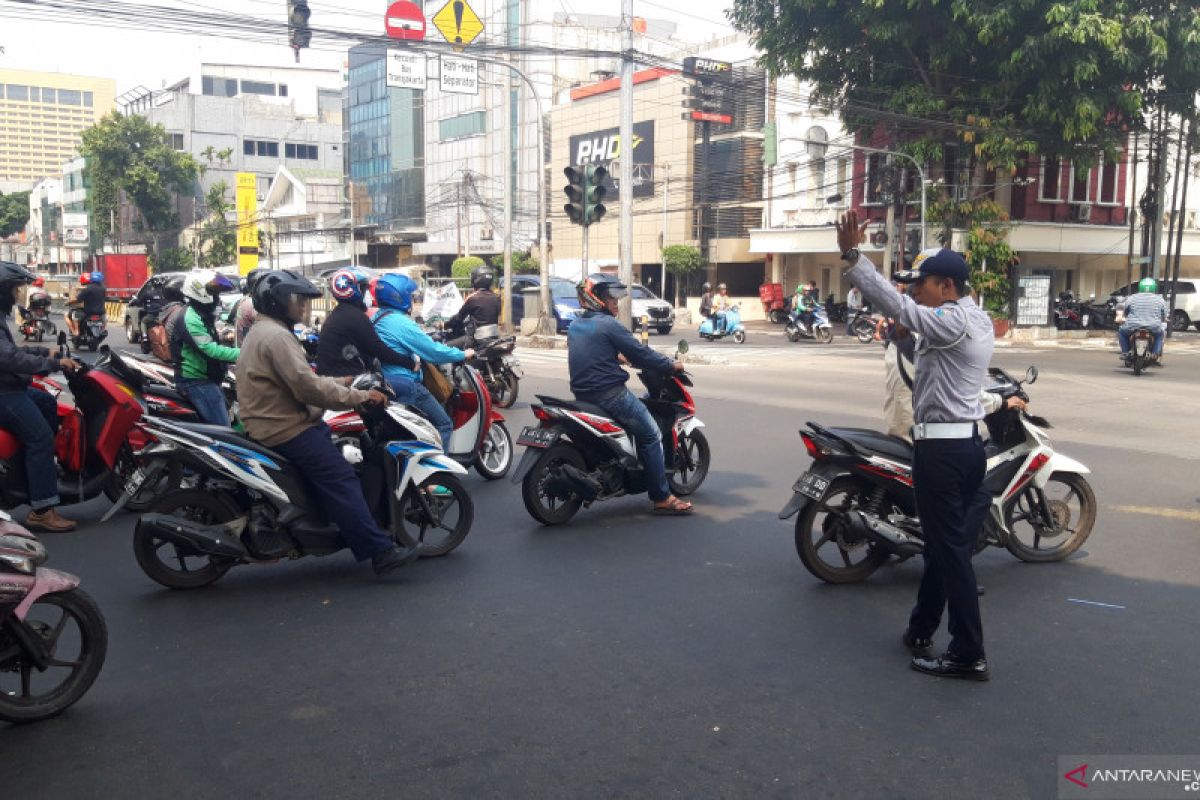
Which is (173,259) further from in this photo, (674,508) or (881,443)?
(881,443)

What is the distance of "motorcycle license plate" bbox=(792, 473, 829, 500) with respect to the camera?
5.32m

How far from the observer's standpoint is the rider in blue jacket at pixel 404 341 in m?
7.21

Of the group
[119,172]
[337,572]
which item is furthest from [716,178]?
[337,572]

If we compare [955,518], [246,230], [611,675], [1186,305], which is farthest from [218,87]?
[955,518]

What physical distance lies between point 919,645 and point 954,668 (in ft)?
0.88

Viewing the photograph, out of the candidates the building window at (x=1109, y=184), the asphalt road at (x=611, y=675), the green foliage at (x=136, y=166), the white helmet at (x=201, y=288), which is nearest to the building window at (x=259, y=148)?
Answer: the green foliage at (x=136, y=166)

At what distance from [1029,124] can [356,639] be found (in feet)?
83.2

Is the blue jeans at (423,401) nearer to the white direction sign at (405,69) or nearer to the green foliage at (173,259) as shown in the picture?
the white direction sign at (405,69)

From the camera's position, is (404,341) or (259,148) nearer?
(404,341)

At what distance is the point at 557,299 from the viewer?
28.5 meters

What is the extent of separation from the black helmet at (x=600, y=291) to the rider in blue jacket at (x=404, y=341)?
984 millimetres

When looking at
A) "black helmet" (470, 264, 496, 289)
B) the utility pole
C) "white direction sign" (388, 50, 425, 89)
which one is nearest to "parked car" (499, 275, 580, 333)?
the utility pole

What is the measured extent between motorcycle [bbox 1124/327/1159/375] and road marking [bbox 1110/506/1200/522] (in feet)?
35.1

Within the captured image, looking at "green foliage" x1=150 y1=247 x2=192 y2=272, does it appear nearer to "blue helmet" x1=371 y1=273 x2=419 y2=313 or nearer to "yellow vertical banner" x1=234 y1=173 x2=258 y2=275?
"yellow vertical banner" x1=234 y1=173 x2=258 y2=275
